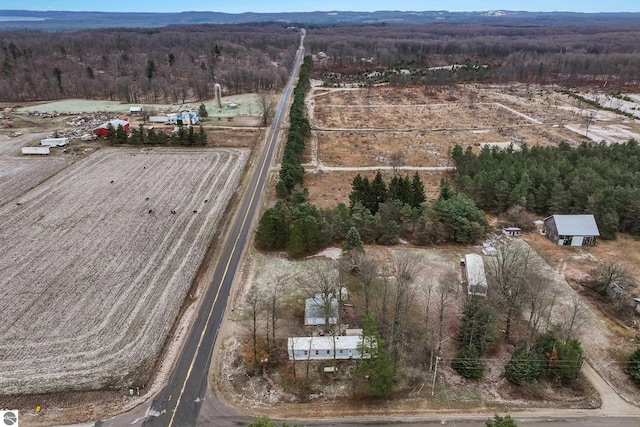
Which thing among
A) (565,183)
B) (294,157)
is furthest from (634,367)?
(294,157)

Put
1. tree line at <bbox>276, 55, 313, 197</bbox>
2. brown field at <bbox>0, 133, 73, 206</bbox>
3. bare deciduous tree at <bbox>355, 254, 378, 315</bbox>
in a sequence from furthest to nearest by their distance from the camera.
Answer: brown field at <bbox>0, 133, 73, 206</bbox> < tree line at <bbox>276, 55, 313, 197</bbox> < bare deciduous tree at <bbox>355, 254, 378, 315</bbox>

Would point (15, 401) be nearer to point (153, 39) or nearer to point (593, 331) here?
point (593, 331)

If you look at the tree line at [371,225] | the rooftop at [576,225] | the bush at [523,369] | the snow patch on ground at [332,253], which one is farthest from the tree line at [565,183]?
the bush at [523,369]

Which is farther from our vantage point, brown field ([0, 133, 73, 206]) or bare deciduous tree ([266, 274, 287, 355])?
brown field ([0, 133, 73, 206])

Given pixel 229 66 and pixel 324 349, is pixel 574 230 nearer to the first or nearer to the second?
pixel 324 349

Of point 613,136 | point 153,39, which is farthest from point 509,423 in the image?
point 153,39

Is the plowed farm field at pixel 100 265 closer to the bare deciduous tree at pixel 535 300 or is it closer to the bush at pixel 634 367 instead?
the bare deciduous tree at pixel 535 300

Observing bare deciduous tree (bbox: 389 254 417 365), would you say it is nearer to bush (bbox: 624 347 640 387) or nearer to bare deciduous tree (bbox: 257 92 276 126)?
bush (bbox: 624 347 640 387)

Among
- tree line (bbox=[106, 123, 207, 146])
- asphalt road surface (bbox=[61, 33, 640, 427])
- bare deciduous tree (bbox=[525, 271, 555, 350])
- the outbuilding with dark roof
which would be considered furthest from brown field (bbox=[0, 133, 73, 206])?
the outbuilding with dark roof
